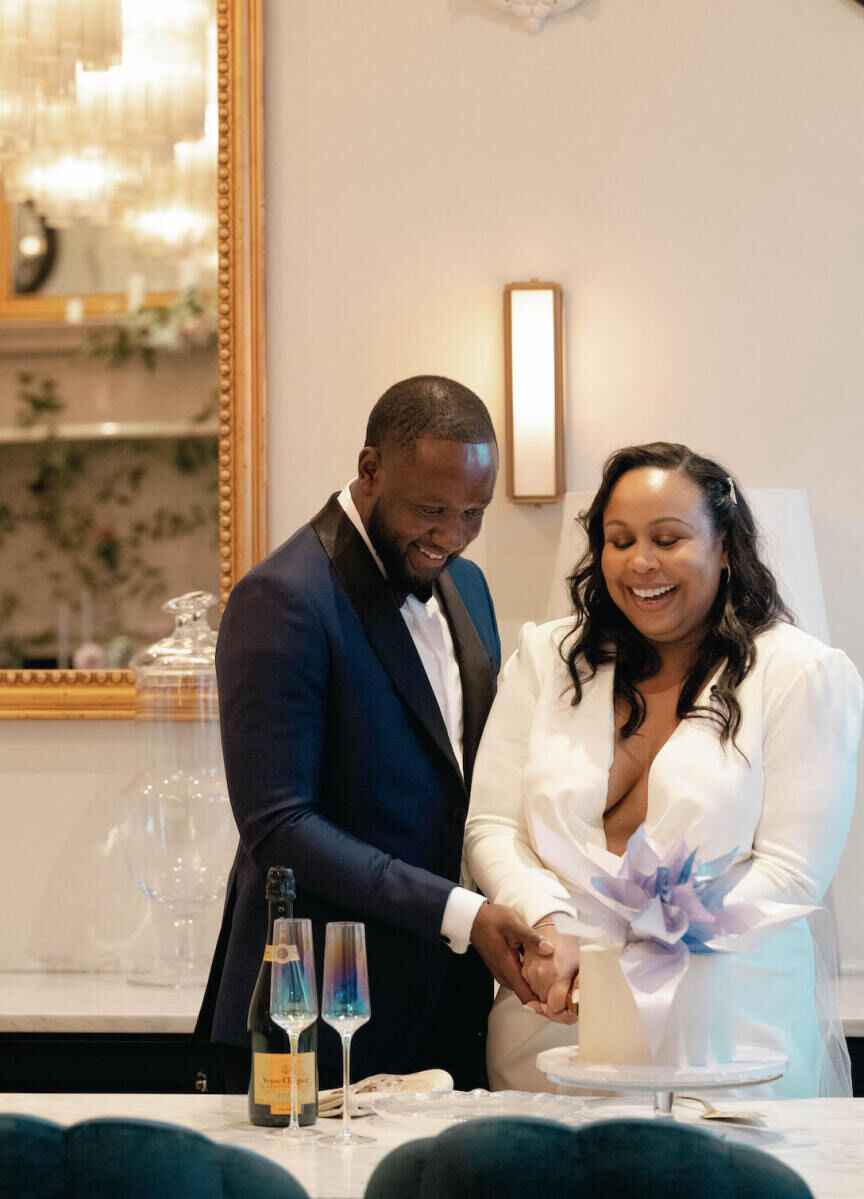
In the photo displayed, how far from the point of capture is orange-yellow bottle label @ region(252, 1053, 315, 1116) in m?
1.67

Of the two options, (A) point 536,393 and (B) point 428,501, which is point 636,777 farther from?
(A) point 536,393

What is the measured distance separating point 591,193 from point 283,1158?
2.35 metres

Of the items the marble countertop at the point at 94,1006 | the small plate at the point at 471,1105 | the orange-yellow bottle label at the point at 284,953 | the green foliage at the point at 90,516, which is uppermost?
the green foliage at the point at 90,516

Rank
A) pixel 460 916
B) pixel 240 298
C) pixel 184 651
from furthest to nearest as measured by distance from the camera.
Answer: pixel 240 298 → pixel 184 651 → pixel 460 916

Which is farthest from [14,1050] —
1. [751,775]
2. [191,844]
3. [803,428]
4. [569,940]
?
[803,428]

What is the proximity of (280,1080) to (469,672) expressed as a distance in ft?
2.95

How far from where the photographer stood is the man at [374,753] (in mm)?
2111

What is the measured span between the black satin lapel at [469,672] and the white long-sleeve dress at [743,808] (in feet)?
0.38

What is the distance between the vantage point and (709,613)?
2299 millimetres

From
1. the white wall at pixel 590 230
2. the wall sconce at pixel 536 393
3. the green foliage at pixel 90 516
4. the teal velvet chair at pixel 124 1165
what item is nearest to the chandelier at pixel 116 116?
the white wall at pixel 590 230

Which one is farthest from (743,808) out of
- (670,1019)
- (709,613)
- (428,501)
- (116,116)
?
(116,116)

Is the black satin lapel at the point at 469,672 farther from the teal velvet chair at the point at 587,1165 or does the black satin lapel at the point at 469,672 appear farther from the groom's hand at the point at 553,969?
the teal velvet chair at the point at 587,1165

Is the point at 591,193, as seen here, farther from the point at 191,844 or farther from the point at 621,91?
the point at 191,844

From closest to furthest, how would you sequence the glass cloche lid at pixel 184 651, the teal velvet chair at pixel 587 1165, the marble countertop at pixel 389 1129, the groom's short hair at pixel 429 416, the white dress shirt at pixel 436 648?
1. the teal velvet chair at pixel 587 1165
2. the marble countertop at pixel 389 1129
3. the groom's short hair at pixel 429 416
4. the white dress shirt at pixel 436 648
5. the glass cloche lid at pixel 184 651
